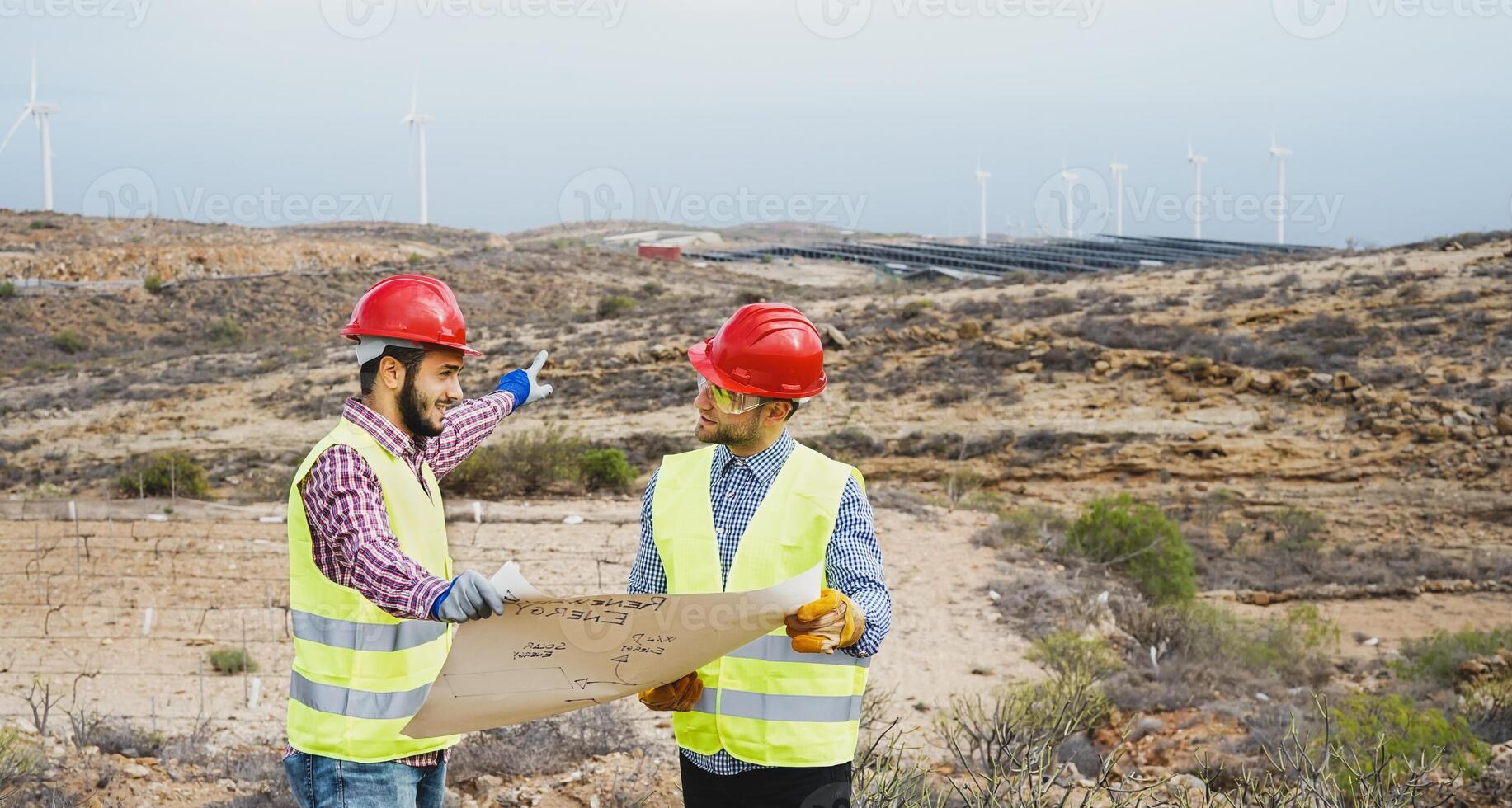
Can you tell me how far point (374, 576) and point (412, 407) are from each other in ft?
1.75

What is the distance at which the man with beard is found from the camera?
2615 mm

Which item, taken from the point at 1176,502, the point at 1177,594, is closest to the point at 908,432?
the point at 1176,502

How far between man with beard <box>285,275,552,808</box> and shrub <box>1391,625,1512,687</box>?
27.4 ft

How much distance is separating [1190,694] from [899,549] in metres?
3.90

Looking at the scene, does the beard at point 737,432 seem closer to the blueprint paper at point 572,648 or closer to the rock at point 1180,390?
the blueprint paper at point 572,648

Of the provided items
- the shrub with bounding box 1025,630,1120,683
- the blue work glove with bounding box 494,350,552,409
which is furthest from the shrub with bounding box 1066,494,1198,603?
the blue work glove with bounding box 494,350,552,409

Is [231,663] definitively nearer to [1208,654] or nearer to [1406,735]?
[1208,654]

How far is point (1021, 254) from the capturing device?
161 feet

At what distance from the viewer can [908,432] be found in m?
18.2

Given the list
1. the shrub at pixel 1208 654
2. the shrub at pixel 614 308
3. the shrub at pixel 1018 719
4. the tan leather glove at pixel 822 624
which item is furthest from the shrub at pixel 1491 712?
the shrub at pixel 614 308

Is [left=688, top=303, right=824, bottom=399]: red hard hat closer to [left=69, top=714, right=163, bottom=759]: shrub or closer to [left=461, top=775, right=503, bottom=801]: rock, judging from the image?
[left=461, top=775, right=503, bottom=801]: rock

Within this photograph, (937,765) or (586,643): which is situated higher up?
(586,643)

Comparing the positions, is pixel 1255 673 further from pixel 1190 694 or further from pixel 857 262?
pixel 857 262

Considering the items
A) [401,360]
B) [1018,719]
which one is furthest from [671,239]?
[401,360]
